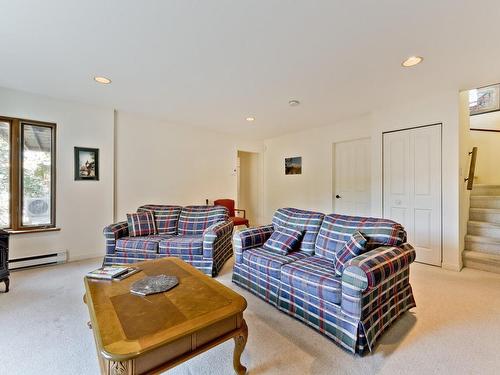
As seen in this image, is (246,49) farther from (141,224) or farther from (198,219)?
(141,224)

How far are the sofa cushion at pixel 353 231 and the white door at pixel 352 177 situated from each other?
2326mm

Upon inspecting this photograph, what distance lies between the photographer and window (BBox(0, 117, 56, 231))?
321cm

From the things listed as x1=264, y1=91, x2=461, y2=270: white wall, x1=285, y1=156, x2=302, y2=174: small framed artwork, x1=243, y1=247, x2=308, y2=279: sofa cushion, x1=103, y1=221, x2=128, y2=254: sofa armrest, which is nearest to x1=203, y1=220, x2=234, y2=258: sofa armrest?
x1=243, y1=247, x2=308, y2=279: sofa cushion

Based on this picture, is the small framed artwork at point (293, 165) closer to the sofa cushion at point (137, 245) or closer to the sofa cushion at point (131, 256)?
the sofa cushion at point (137, 245)

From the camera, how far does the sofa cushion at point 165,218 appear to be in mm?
3527

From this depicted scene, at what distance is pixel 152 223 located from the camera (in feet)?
11.4

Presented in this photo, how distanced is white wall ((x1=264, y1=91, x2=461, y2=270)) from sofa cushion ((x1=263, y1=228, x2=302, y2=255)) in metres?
2.10

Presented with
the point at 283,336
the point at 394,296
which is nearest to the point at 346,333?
the point at 283,336

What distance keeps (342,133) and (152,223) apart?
377 centimetres

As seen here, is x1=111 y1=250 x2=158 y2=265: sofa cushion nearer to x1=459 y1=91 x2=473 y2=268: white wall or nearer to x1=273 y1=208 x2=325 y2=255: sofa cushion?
x1=273 y1=208 x2=325 y2=255: sofa cushion

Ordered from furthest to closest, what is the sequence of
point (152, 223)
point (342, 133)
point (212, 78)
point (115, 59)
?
point (342, 133), point (152, 223), point (212, 78), point (115, 59)

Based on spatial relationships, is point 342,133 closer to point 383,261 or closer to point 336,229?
point 336,229

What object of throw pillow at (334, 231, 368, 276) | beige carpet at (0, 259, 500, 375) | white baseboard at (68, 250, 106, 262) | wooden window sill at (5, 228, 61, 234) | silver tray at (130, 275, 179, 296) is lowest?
beige carpet at (0, 259, 500, 375)

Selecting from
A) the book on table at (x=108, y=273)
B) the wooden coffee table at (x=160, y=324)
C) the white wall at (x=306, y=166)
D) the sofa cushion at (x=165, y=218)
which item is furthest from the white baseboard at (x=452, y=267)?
the book on table at (x=108, y=273)
